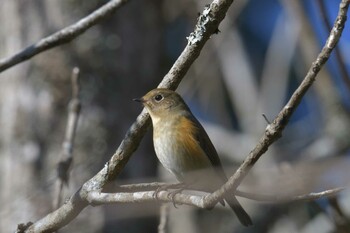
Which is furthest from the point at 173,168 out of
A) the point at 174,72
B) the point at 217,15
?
the point at 217,15

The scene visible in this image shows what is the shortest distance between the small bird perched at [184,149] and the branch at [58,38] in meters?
0.51

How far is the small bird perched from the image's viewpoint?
409 cm

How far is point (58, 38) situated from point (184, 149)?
0.94m

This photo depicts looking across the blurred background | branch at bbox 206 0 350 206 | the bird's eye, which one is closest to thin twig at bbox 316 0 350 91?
branch at bbox 206 0 350 206

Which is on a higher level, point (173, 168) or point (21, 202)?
point (21, 202)

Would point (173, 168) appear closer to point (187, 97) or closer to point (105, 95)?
point (105, 95)

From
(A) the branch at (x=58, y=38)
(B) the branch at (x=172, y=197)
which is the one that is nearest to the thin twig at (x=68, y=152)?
(A) the branch at (x=58, y=38)

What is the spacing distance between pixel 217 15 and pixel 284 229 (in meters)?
3.90

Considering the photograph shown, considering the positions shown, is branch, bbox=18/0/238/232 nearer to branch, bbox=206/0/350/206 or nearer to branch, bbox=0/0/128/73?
branch, bbox=0/0/128/73

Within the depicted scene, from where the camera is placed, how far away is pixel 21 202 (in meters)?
5.14

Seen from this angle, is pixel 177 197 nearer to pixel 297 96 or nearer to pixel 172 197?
pixel 172 197

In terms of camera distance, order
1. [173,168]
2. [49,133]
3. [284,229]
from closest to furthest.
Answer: [173,168] → [49,133] → [284,229]

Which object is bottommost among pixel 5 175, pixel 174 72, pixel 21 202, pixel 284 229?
pixel 284 229

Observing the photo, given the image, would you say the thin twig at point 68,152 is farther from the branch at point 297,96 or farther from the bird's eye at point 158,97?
the branch at point 297,96
